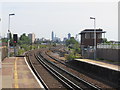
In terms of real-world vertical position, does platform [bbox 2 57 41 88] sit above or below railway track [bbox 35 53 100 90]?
above

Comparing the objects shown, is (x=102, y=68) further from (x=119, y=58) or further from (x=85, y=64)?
(x=119, y=58)

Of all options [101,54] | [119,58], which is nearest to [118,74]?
[119,58]

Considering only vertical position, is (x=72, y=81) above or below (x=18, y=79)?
below

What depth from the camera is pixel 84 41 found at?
5028 centimetres

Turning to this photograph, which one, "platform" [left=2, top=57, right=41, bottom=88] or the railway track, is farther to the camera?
the railway track

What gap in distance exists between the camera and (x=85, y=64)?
82.8ft

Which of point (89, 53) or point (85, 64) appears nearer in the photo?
point (85, 64)

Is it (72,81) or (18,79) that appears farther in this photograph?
(72,81)

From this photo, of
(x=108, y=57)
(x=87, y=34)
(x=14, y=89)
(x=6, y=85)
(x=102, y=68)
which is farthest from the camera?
(x=87, y=34)

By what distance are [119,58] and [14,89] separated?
17.2 metres

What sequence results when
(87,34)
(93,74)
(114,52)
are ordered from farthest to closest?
(87,34), (114,52), (93,74)

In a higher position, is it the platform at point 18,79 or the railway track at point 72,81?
the platform at point 18,79

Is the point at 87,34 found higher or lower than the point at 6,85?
higher

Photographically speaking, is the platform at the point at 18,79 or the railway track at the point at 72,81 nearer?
the platform at the point at 18,79
